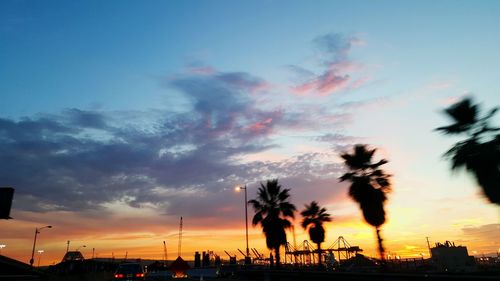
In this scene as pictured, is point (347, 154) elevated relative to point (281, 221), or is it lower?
elevated

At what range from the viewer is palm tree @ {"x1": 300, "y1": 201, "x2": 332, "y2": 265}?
2280 inches

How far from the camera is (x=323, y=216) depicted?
58.6 metres

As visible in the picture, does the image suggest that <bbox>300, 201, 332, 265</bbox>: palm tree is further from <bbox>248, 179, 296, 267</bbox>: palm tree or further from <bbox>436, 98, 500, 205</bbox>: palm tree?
<bbox>436, 98, 500, 205</bbox>: palm tree

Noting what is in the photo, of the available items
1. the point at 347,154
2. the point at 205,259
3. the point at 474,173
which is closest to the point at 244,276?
the point at 347,154

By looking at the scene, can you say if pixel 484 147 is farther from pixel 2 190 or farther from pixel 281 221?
pixel 2 190

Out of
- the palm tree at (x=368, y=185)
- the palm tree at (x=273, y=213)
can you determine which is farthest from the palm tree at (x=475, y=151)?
the palm tree at (x=273, y=213)

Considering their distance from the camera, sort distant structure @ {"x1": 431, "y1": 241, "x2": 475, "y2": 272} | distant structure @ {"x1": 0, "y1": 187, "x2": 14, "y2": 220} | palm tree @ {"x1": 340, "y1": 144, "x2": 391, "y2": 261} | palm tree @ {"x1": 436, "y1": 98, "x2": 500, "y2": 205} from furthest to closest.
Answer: distant structure @ {"x1": 431, "y1": 241, "x2": 475, "y2": 272}
distant structure @ {"x1": 0, "y1": 187, "x2": 14, "y2": 220}
palm tree @ {"x1": 340, "y1": 144, "x2": 391, "y2": 261}
palm tree @ {"x1": 436, "y1": 98, "x2": 500, "y2": 205}

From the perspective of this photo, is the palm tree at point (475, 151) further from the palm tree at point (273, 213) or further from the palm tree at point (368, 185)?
the palm tree at point (273, 213)

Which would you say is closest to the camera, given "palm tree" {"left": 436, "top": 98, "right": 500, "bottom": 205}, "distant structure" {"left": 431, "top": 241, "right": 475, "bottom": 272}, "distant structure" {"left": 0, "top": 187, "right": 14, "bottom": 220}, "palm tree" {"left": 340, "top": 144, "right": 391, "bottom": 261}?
"palm tree" {"left": 436, "top": 98, "right": 500, "bottom": 205}

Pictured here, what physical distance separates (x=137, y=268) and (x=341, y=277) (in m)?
13.1

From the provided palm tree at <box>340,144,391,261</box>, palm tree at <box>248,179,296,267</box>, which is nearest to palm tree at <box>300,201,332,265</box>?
palm tree at <box>248,179,296,267</box>

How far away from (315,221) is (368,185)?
24683mm

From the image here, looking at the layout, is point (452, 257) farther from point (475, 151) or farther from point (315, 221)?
point (475, 151)

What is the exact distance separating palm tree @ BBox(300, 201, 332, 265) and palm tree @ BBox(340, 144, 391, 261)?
2309 centimetres
